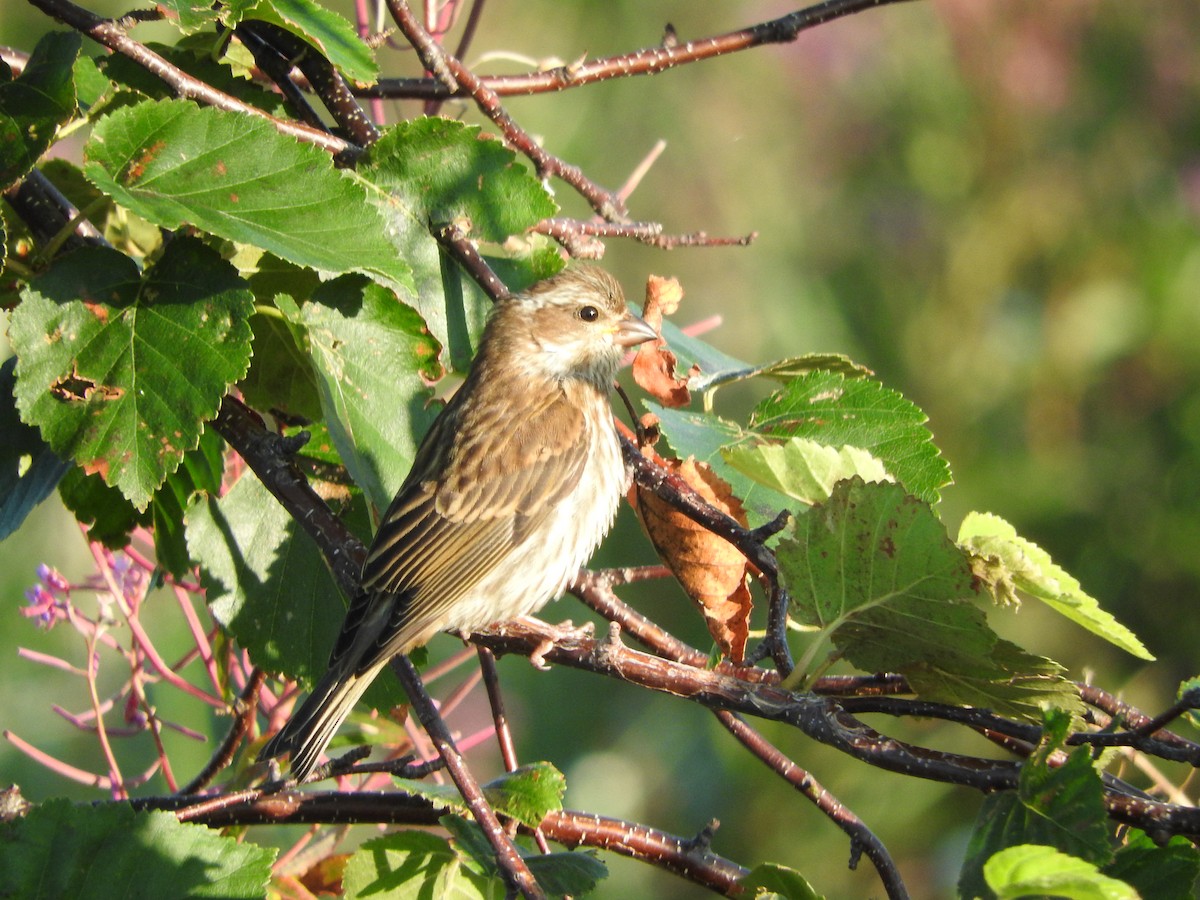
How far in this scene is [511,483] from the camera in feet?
11.0

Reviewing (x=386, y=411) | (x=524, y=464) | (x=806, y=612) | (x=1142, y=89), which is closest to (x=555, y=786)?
(x=806, y=612)

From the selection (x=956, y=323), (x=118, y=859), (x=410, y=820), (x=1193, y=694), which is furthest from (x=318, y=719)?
(x=956, y=323)

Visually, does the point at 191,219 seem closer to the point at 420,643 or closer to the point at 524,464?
the point at 420,643

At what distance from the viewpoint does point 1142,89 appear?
6.99 m

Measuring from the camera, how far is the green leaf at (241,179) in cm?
202

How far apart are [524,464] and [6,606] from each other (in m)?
3.67

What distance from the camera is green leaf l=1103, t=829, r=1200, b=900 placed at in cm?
152

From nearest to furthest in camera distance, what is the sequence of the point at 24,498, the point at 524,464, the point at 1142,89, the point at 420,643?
the point at 24,498 < the point at 420,643 < the point at 524,464 < the point at 1142,89

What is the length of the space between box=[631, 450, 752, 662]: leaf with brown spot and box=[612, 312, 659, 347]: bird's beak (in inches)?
31.1

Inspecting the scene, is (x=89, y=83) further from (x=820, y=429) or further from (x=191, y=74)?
(x=820, y=429)

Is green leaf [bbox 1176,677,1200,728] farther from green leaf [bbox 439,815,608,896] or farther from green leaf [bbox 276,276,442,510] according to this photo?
green leaf [bbox 276,276,442,510]

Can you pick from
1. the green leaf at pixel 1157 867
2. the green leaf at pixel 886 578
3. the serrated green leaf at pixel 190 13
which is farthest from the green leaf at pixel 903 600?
the serrated green leaf at pixel 190 13

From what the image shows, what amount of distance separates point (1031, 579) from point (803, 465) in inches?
15.7

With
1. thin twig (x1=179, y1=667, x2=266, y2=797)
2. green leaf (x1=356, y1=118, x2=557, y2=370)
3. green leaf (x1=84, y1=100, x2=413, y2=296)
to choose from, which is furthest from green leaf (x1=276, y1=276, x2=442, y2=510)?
thin twig (x1=179, y1=667, x2=266, y2=797)
